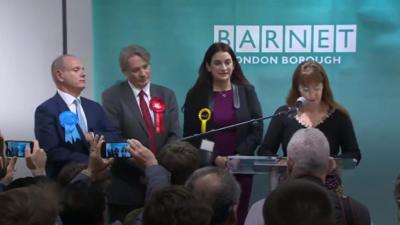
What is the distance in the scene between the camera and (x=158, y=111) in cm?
454

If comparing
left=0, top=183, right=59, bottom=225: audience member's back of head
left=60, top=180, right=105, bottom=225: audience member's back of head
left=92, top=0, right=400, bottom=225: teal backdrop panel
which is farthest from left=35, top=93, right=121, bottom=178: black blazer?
left=0, top=183, right=59, bottom=225: audience member's back of head

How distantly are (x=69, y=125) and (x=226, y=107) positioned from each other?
1.13 metres

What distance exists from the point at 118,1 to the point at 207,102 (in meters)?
1.42

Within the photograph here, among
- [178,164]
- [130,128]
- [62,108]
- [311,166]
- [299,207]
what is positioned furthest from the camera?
[130,128]

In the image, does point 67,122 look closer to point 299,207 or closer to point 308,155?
point 308,155

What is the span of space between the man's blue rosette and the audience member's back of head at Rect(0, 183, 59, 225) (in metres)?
2.09

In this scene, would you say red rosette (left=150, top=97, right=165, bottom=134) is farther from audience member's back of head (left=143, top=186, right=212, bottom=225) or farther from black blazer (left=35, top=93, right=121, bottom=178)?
audience member's back of head (left=143, top=186, right=212, bottom=225)

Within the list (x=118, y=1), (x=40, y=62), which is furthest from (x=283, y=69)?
(x=40, y=62)

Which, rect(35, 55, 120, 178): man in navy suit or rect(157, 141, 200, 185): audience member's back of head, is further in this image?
rect(35, 55, 120, 178): man in navy suit

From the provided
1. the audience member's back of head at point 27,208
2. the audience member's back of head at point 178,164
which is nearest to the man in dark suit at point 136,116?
the audience member's back of head at point 178,164

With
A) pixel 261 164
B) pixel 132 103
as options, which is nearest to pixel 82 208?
pixel 261 164

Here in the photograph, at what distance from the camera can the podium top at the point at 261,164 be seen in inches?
135

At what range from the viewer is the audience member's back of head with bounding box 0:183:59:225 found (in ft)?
6.33

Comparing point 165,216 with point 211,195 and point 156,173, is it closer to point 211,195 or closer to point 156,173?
point 211,195
